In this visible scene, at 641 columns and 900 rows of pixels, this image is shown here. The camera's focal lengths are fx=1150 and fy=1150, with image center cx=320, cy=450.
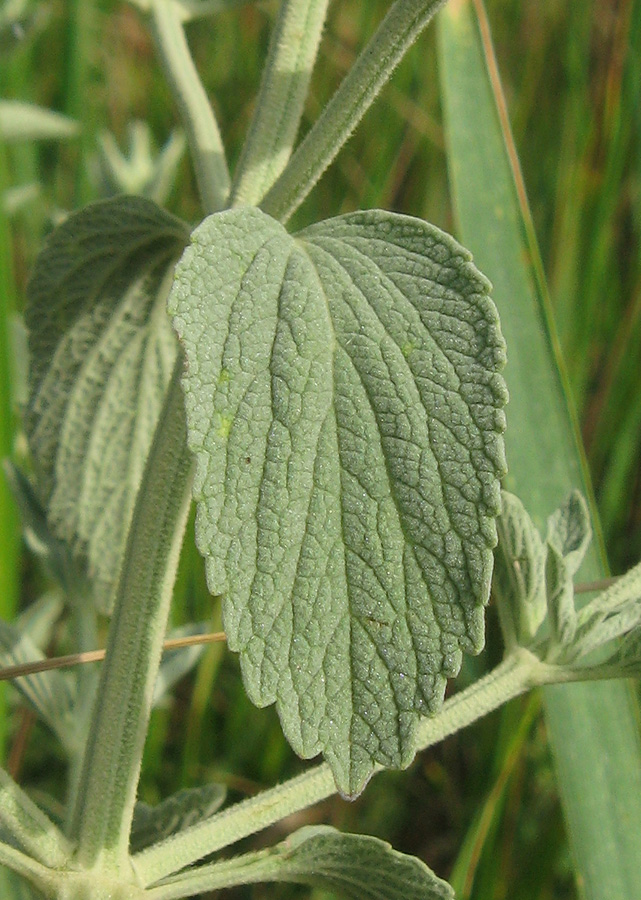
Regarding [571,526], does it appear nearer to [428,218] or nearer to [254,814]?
[254,814]

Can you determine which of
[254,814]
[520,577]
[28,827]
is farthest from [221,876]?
[520,577]

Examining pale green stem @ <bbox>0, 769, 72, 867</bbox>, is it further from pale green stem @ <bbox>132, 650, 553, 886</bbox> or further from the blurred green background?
the blurred green background

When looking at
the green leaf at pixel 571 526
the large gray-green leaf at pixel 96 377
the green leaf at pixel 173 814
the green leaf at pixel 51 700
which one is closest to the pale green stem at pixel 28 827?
the green leaf at pixel 173 814

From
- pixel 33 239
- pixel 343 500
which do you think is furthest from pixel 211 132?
pixel 33 239

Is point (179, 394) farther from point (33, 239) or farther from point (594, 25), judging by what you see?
point (594, 25)

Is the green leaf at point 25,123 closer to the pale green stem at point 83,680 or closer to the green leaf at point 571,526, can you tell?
the pale green stem at point 83,680

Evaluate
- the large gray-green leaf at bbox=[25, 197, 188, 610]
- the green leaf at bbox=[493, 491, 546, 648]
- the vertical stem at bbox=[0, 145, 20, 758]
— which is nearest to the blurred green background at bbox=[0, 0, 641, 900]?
the vertical stem at bbox=[0, 145, 20, 758]
